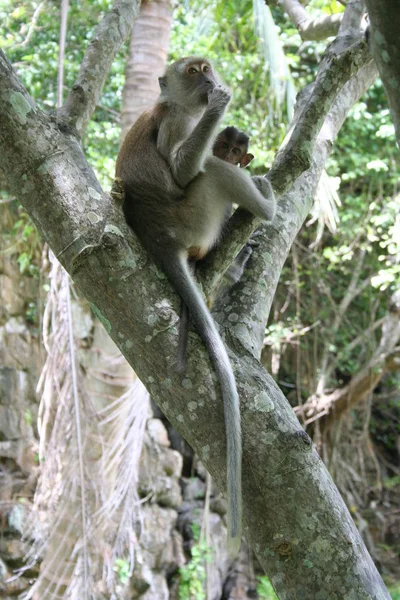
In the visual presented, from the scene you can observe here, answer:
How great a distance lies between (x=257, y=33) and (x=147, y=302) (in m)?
4.16

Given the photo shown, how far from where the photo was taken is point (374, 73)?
355 centimetres

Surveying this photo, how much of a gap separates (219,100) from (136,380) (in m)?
3.23

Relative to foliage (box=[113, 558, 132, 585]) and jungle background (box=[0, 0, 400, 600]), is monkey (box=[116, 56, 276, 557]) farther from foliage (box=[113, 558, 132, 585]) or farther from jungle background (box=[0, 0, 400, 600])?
foliage (box=[113, 558, 132, 585])

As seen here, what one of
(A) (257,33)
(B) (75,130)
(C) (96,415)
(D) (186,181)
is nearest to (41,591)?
(C) (96,415)

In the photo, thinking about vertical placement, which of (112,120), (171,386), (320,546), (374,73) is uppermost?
(112,120)

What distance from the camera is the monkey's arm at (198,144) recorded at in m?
2.71

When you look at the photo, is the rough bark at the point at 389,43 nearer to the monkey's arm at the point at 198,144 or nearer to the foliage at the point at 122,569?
the monkey's arm at the point at 198,144

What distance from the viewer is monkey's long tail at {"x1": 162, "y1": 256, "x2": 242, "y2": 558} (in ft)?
5.39

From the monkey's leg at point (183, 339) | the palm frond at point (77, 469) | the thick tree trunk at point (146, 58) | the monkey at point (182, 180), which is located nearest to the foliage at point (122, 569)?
the palm frond at point (77, 469)

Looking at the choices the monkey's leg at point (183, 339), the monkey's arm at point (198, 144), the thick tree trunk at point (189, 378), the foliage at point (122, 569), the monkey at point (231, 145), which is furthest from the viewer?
the foliage at point (122, 569)

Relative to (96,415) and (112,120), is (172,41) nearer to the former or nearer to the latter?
(112,120)

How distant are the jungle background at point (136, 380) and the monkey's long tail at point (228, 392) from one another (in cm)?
304

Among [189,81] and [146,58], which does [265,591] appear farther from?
[189,81]

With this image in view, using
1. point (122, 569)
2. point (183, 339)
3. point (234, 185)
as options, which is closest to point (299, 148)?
point (234, 185)
